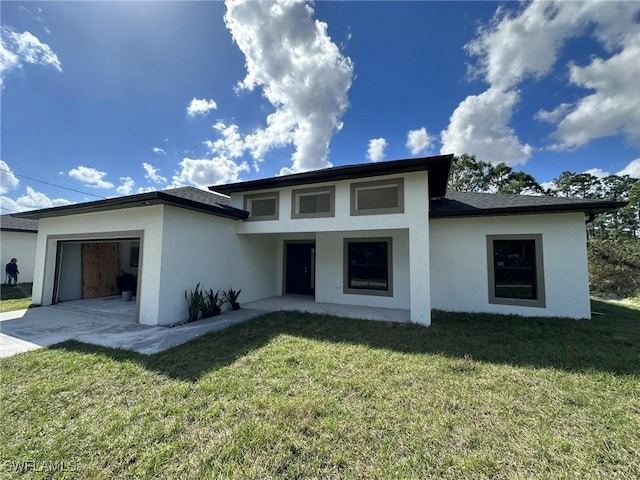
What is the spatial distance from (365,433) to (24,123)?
1848 centimetres

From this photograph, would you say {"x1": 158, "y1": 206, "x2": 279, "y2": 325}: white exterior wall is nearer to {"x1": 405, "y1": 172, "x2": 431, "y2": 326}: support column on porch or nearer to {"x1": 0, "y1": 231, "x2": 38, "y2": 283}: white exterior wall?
{"x1": 405, "y1": 172, "x2": 431, "y2": 326}: support column on porch

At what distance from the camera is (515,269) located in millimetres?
7574

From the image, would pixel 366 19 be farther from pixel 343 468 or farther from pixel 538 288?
pixel 343 468

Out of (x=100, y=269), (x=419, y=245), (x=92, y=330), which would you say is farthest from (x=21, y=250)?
(x=419, y=245)

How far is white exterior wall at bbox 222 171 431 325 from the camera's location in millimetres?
6320

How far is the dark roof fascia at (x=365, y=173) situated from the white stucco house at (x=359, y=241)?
0.13 feet

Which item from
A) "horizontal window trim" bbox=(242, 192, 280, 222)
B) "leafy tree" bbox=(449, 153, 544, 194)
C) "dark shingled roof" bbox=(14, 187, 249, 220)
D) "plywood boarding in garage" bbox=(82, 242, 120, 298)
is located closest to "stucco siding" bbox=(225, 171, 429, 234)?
"horizontal window trim" bbox=(242, 192, 280, 222)

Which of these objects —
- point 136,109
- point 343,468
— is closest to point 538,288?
point 343,468

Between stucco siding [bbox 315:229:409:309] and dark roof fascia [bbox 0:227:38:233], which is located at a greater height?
dark roof fascia [bbox 0:227:38:233]

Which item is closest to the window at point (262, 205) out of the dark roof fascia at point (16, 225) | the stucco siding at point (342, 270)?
the stucco siding at point (342, 270)

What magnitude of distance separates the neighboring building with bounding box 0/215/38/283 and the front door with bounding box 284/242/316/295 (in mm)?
14794

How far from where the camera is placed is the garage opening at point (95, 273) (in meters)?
8.95

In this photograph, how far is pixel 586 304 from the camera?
6.83 meters

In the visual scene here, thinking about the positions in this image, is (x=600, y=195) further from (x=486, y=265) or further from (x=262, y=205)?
(x=262, y=205)
